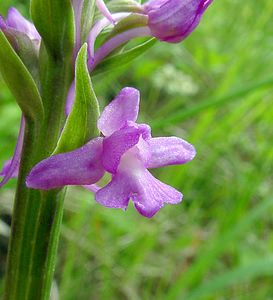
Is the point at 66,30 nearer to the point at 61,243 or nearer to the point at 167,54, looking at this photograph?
the point at 61,243

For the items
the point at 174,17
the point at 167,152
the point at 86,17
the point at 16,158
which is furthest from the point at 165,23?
the point at 16,158

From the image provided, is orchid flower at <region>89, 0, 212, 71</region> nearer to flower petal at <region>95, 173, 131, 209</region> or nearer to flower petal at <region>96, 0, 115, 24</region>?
flower petal at <region>96, 0, 115, 24</region>

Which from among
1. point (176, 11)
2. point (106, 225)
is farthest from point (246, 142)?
point (176, 11)

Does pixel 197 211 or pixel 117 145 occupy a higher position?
pixel 117 145

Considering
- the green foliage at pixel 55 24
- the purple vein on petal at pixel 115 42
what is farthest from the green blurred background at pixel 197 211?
the green foliage at pixel 55 24

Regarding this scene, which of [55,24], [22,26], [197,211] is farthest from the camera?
[197,211]

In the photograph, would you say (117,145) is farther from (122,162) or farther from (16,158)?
(16,158)

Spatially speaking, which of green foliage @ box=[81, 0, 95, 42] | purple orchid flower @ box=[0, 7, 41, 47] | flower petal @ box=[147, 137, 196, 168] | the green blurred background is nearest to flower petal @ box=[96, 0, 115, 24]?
green foliage @ box=[81, 0, 95, 42]

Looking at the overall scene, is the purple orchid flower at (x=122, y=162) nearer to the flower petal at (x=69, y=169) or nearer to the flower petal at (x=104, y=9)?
the flower petal at (x=69, y=169)
